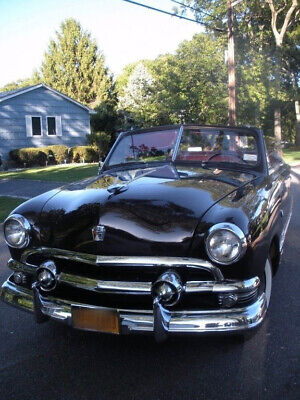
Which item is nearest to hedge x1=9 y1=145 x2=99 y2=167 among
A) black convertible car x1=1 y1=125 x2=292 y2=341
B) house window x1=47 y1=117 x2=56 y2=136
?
house window x1=47 y1=117 x2=56 y2=136

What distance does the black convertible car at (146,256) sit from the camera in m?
2.50

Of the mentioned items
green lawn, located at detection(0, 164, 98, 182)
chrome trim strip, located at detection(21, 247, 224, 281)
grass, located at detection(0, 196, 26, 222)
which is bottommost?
green lawn, located at detection(0, 164, 98, 182)

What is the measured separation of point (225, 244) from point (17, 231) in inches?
59.8

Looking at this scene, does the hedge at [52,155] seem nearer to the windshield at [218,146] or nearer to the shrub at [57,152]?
the shrub at [57,152]

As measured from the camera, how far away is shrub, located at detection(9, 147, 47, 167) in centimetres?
2073

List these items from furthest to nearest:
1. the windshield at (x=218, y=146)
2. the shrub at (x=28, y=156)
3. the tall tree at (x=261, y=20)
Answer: the tall tree at (x=261, y=20) < the shrub at (x=28, y=156) < the windshield at (x=218, y=146)

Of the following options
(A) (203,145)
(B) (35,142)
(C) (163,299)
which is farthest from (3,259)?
(B) (35,142)

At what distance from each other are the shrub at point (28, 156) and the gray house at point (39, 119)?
2.13 ft

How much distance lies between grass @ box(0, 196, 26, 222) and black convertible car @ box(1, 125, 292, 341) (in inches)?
200

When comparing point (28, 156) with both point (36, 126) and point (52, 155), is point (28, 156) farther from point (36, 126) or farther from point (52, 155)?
point (36, 126)

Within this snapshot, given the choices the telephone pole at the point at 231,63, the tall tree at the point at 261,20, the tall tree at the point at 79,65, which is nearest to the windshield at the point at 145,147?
the telephone pole at the point at 231,63

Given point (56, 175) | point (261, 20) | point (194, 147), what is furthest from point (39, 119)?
point (194, 147)

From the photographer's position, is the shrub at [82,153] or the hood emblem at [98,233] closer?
the hood emblem at [98,233]

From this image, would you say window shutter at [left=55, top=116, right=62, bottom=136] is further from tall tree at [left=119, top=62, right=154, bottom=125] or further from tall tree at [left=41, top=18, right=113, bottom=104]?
tall tree at [left=41, top=18, right=113, bottom=104]
